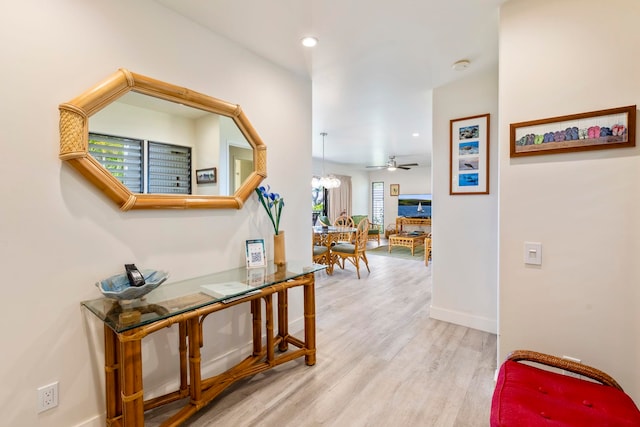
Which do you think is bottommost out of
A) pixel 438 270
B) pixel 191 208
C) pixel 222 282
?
pixel 438 270

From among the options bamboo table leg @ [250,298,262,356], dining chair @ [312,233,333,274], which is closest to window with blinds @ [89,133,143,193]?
bamboo table leg @ [250,298,262,356]

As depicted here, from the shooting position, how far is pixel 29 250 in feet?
4.44

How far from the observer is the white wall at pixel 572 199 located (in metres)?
1.48

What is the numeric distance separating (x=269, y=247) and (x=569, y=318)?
202cm

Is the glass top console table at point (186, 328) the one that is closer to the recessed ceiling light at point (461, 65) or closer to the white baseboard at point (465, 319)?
the white baseboard at point (465, 319)

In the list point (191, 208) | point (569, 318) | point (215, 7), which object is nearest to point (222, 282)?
point (191, 208)

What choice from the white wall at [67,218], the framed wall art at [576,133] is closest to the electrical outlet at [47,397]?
the white wall at [67,218]

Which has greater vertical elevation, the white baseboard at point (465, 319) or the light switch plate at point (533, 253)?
the light switch plate at point (533, 253)

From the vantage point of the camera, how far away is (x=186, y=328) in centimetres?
180

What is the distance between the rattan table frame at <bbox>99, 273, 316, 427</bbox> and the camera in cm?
131

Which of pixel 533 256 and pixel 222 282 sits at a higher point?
pixel 533 256

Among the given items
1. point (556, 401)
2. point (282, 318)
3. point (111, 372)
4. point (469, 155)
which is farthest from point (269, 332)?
point (469, 155)

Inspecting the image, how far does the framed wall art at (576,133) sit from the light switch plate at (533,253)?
528 millimetres

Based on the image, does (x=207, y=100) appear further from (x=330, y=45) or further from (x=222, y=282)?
(x=222, y=282)
